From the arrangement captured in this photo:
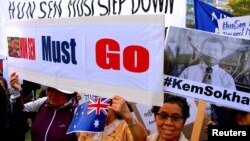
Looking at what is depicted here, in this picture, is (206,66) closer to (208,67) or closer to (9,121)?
(208,67)

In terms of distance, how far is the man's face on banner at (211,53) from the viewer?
6.52 ft

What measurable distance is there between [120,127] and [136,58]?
0.50 meters

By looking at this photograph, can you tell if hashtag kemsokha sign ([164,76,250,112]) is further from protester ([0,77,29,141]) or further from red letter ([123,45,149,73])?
protester ([0,77,29,141])

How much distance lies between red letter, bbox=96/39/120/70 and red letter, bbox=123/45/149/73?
0.23 feet

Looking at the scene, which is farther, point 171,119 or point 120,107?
point 171,119

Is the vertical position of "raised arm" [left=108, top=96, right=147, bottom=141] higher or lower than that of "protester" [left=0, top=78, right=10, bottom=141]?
higher

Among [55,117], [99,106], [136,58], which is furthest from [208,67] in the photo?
[55,117]

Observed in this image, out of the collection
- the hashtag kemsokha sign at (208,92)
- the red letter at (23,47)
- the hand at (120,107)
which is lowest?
the hand at (120,107)

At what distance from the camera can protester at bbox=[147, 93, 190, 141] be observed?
2.36m

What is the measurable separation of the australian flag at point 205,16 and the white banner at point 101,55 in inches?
68.4

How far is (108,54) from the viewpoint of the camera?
2.35 meters

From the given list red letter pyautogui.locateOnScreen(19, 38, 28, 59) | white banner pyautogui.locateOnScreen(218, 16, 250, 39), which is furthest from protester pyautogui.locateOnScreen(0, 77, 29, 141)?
white banner pyautogui.locateOnScreen(218, 16, 250, 39)

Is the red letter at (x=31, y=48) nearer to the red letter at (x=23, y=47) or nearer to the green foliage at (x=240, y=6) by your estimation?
the red letter at (x=23, y=47)

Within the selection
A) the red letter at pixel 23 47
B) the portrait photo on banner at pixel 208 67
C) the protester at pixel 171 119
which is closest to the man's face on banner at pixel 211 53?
the portrait photo on banner at pixel 208 67
